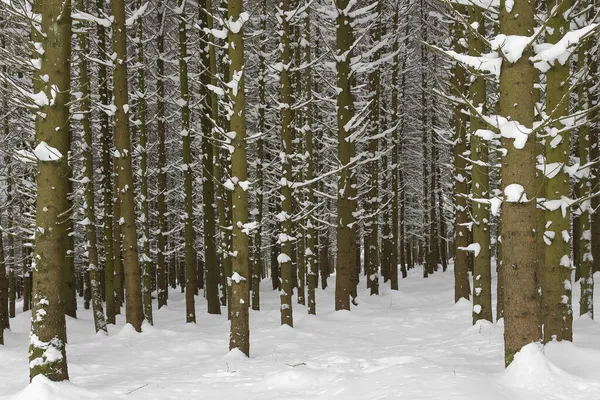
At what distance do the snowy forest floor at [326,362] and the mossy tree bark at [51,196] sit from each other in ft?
1.65

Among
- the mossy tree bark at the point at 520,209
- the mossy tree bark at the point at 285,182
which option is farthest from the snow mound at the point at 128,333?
the mossy tree bark at the point at 520,209

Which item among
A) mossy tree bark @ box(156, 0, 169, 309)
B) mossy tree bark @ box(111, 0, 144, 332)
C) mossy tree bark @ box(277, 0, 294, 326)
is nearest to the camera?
mossy tree bark @ box(277, 0, 294, 326)

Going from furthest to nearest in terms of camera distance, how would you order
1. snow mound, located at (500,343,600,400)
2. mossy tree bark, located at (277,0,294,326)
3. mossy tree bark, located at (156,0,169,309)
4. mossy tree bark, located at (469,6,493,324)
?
mossy tree bark, located at (156,0,169,309)
mossy tree bark, located at (277,0,294,326)
mossy tree bark, located at (469,6,493,324)
snow mound, located at (500,343,600,400)

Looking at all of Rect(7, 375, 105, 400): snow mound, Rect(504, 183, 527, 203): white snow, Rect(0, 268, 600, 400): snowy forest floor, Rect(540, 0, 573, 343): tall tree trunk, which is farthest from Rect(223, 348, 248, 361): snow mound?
Rect(504, 183, 527, 203): white snow

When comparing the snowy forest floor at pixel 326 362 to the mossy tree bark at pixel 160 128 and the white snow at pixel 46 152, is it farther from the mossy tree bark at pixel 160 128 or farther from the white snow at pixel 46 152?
the mossy tree bark at pixel 160 128

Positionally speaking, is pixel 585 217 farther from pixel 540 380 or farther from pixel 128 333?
pixel 128 333

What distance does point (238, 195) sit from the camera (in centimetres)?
820

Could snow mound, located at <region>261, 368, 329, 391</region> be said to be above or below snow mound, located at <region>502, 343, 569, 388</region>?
below

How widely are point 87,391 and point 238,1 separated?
6.23m

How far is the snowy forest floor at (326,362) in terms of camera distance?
5203mm

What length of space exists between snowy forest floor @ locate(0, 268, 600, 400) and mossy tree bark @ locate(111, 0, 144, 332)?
2.13ft

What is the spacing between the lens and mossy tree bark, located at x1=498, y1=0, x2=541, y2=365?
17.3 feet

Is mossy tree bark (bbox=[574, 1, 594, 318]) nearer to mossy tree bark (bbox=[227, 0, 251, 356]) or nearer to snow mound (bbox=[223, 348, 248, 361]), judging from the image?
mossy tree bark (bbox=[227, 0, 251, 356])

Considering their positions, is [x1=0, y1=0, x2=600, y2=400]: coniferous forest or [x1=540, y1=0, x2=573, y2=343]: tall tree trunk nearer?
[x1=0, y1=0, x2=600, y2=400]: coniferous forest
